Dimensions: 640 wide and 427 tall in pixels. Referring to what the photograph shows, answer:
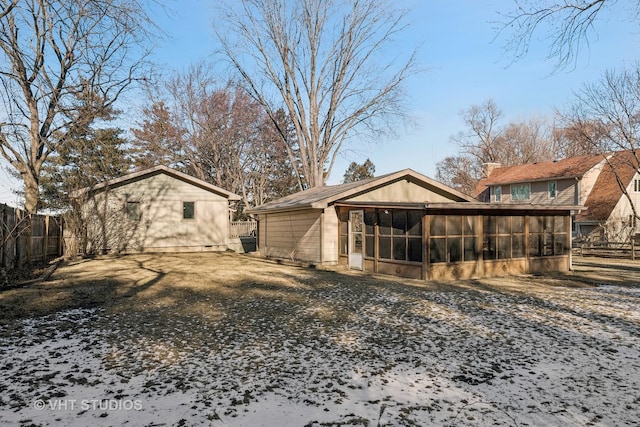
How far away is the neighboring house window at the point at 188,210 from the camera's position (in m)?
20.4

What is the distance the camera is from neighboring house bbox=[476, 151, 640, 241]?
1016 inches

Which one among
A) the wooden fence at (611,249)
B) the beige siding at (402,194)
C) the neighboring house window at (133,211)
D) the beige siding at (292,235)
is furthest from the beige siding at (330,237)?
the wooden fence at (611,249)

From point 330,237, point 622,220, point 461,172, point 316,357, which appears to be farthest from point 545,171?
point 316,357

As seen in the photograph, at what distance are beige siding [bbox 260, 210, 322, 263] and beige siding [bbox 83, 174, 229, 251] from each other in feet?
9.16

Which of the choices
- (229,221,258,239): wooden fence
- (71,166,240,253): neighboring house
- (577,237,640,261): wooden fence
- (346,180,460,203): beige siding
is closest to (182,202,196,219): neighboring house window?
(71,166,240,253): neighboring house

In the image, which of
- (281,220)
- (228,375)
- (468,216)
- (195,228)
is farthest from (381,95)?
(228,375)

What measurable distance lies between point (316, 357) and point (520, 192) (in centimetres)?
3119

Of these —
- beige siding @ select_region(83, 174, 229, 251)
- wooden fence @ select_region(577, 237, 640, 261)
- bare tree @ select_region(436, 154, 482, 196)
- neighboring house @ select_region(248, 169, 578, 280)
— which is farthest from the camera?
bare tree @ select_region(436, 154, 482, 196)

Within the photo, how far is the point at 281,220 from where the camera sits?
18.0 meters

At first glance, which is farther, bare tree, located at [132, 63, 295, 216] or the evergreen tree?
the evergreen tree

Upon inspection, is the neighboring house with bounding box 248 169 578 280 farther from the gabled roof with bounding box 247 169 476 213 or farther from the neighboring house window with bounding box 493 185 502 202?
the neighboring house window with bounding box 493 185 502 202

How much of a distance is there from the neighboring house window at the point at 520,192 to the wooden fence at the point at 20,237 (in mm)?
30434

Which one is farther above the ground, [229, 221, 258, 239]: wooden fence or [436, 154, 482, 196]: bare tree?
[436, 154, 482, 196]: bare tree

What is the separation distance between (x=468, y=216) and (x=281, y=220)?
867 cm
